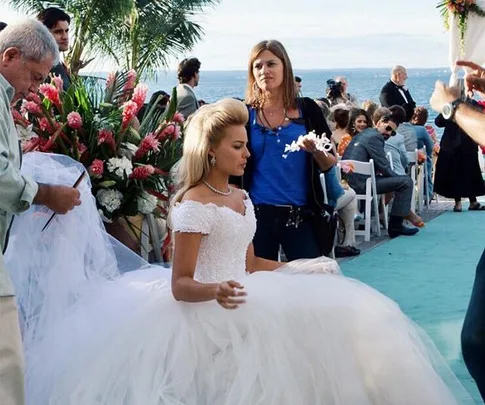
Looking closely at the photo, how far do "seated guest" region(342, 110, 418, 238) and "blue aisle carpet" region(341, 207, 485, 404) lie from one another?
0.31 m

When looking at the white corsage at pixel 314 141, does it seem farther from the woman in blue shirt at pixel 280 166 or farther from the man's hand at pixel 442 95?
the man's hand at pixel 442 95

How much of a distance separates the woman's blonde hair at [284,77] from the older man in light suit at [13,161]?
173cm

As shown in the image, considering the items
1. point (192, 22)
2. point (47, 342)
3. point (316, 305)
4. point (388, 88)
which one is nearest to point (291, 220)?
point (316, 305)

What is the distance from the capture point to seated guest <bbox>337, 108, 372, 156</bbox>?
40.0 feet

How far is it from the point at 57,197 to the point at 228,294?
0.98m

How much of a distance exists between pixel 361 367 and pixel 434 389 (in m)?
0.32

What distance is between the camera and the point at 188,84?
11383 mm

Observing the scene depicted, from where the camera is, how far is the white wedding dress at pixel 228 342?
161 inches

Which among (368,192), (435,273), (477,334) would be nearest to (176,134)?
(477,334)

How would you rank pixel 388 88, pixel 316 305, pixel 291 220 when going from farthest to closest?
pixel 388 88, pixel 291 220, pixel 316 305

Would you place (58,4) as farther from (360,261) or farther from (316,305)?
(316,305)

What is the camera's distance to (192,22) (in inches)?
893

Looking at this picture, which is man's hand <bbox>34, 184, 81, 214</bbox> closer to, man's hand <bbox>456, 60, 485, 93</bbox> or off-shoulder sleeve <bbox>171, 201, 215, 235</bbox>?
off-shoulder sleeve <bbox>171, 201, 215, 235</bbox>

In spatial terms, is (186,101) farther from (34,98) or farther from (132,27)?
(132,27)
